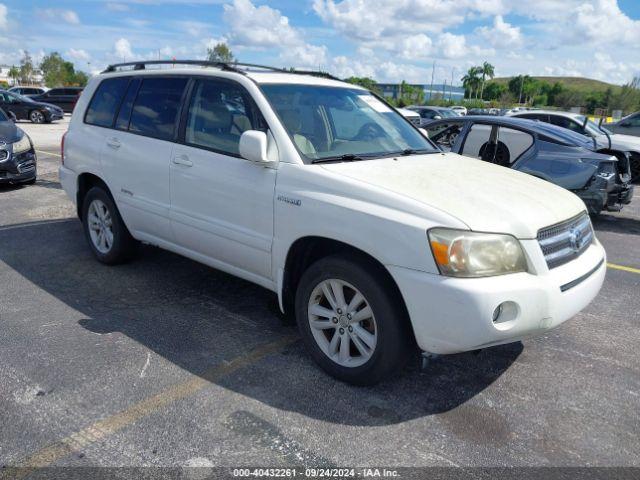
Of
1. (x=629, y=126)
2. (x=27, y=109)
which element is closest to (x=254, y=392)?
(x=629, y=126)

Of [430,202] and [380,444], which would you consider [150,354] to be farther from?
[430,202]

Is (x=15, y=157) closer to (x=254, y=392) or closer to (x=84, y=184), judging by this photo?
(x=84, y=184)

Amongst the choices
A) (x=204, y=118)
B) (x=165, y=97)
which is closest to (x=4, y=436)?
(x=204, y=118)

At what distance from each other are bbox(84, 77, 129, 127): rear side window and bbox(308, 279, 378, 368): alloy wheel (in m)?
2.84

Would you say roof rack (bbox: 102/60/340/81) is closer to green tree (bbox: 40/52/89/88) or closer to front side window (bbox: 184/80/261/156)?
front side window (bbox: 184/80/261/156)

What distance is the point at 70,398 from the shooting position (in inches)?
120

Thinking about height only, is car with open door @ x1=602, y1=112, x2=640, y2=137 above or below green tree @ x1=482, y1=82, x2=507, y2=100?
below

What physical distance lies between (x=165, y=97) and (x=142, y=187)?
76cm

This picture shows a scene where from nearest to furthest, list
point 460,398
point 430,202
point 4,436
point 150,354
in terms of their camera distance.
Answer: point 4,436
point 430,202
point 460,398
point 150,354

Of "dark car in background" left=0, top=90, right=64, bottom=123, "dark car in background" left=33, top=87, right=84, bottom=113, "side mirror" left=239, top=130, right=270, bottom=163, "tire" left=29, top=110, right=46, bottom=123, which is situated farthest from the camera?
"dark car in background" left=33, top=87, right=84, bottom=113

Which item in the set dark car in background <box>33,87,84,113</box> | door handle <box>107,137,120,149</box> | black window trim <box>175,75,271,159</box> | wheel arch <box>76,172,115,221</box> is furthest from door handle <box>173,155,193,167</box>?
dark car in background <box>33,87,84,113</box>

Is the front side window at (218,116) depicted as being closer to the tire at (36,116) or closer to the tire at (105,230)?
the tire at (105,230)

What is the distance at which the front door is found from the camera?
3.58m

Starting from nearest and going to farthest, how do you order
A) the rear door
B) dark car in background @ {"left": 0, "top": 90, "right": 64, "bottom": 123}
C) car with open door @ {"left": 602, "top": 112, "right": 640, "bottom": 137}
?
the rear door
car with open door @ {"left": 602, "top": 112, "right": 640, "bottom": 137}
dark car in background @ {"left": 0, "top": 90, "right": 64, "bottom": 123}
